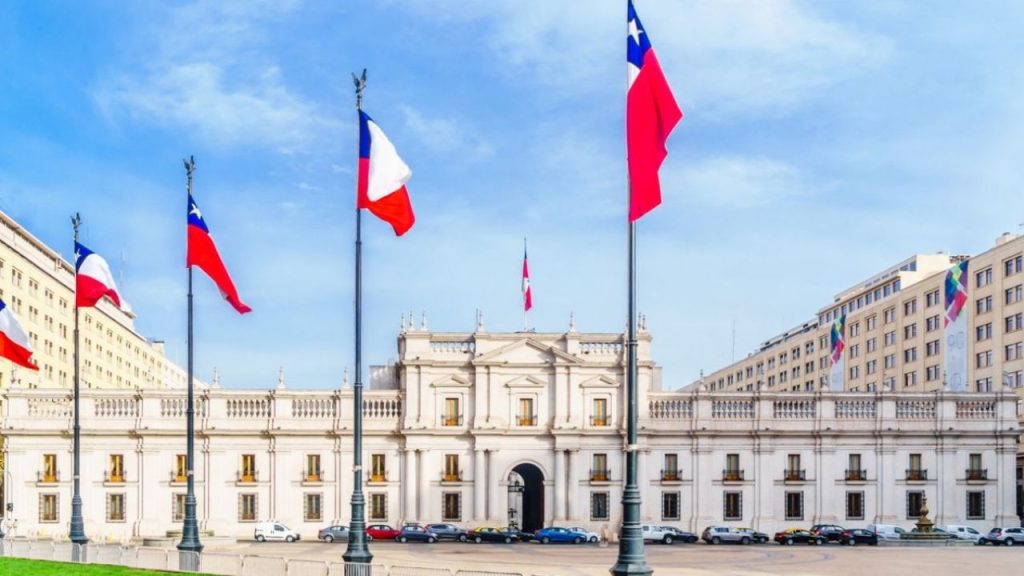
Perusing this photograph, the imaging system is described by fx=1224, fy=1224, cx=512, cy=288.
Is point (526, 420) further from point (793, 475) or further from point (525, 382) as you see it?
point (793, 475)

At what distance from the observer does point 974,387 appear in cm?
10638

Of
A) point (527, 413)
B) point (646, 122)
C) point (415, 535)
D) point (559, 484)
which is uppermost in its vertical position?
point (646, 122)

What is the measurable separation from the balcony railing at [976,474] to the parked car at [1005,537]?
8696mm

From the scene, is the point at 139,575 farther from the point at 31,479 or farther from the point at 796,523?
the point at 796,523

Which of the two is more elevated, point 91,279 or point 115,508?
point 91,279

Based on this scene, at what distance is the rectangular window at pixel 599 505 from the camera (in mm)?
81500

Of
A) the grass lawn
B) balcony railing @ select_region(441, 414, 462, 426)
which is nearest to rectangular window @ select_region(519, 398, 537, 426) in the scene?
balcony railing @ select_region(441, 414, 462, 426)

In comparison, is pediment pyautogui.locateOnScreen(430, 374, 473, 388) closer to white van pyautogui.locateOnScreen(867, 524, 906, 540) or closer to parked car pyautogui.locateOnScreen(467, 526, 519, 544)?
parked car pyautogui.locateOnScreen(467, 526, 519, 544)

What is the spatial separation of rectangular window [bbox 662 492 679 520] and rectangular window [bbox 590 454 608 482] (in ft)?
13.7

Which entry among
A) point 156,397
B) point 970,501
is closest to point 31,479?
point 156,397

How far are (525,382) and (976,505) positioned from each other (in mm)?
31542

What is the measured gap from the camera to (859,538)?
2837 inches

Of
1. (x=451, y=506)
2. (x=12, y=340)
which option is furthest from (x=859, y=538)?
(x=12, y=340)

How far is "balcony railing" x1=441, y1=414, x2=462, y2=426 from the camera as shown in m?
81.8
